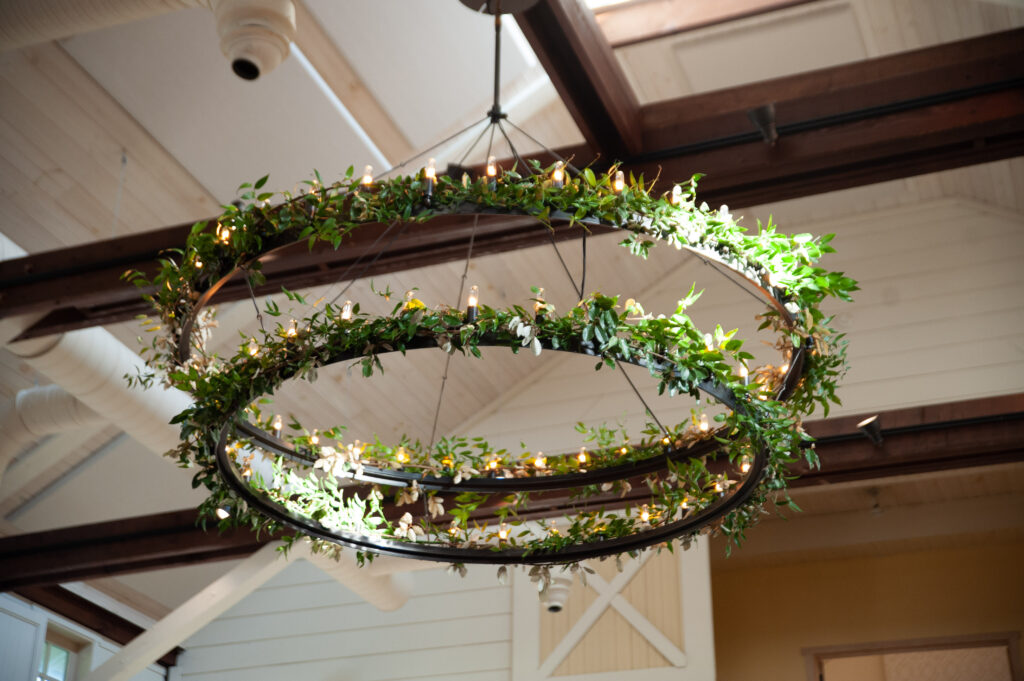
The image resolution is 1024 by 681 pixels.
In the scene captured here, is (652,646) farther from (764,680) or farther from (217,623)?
(217,623)

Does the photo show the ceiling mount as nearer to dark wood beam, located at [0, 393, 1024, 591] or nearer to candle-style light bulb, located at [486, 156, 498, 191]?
candle-style light bulb, located at [486, 156, 498, 191]

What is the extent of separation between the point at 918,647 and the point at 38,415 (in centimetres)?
654

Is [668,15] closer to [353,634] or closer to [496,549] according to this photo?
[496,549]

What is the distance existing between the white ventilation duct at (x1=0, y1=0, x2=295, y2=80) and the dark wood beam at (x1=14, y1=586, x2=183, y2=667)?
15.6 feet

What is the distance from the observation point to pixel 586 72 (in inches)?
170

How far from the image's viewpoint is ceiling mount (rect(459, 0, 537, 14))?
3.31m

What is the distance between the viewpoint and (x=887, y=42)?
7203 mm

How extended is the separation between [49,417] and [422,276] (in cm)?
260

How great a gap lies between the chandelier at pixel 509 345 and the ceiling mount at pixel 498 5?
0.19 metres

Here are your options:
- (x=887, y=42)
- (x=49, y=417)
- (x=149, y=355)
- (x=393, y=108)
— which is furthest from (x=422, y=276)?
(x=887, y=42)

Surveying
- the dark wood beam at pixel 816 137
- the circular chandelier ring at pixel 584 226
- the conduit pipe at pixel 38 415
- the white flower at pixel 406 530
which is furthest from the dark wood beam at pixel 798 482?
the circular chandelier ring at pixel 584 226

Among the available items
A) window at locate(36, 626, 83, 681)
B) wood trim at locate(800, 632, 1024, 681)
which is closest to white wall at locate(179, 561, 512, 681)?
window at locate(36, 626, 83, 681)

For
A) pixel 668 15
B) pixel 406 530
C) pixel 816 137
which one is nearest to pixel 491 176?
pixel 406 530

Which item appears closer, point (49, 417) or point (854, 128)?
point (854, 128)
